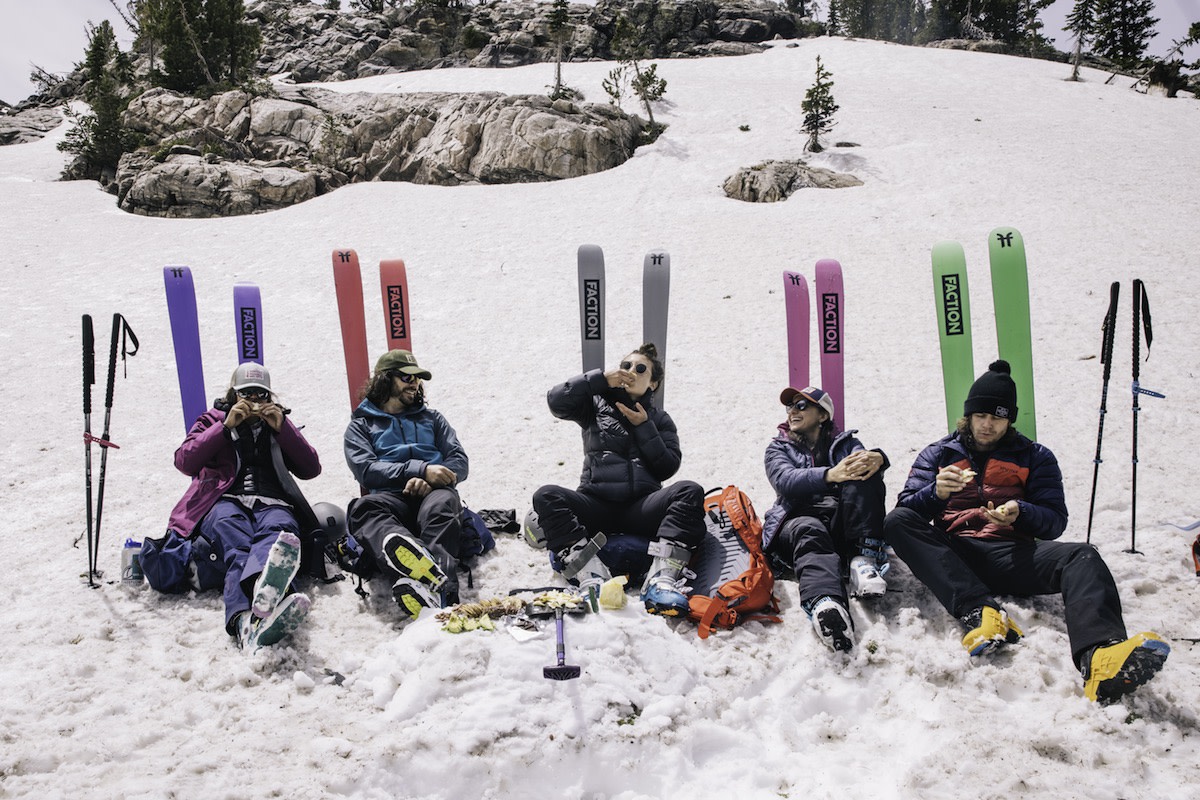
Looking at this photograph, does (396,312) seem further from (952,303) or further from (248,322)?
(952,303)

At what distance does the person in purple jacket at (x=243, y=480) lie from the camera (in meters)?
3.85

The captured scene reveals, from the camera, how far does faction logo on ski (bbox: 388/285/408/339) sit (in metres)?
6.78

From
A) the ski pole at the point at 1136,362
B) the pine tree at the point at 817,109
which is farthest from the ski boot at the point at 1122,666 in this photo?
the pine tree at the point at 817,109

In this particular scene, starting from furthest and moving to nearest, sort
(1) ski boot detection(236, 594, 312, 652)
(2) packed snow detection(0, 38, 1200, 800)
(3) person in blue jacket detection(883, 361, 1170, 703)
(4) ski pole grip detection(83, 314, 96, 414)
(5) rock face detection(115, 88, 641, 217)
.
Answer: (5) rock face detection(115, 88, 641, 217), (4) ski pole grip detection(83, 314, 96, 414), (3) person in blue jacket detection(883, 361, 1170, 703), (1) ski boot detection(236, 594, 312, 652), (2) packed snow detection(0, 38, 1200, 800)

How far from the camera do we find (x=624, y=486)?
4.53 metres

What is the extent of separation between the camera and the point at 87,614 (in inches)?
149

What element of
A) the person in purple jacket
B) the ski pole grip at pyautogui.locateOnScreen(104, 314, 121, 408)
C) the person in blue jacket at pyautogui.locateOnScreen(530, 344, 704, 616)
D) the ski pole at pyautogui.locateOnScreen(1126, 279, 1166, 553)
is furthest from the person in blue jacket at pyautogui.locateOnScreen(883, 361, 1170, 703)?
the ski pole grip at pyautogui.locateOnScreen(104, 314, 121, 408)

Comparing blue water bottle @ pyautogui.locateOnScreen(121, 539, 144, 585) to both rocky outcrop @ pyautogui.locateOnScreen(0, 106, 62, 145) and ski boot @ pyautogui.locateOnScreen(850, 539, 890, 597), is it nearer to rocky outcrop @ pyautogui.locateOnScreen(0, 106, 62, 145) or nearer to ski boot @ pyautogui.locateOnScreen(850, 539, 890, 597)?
ski boot @ pyautogui.locateOnScreen(850, 539, 890, 597)

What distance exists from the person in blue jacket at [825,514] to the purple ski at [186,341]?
15.5 ft

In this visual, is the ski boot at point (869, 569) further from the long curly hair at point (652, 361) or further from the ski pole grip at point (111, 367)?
the ski pole grip at point (111, 367)

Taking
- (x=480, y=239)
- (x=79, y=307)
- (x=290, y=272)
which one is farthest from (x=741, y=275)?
(x=79, y=307)

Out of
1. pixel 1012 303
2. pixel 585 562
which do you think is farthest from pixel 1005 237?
pixel 585 562

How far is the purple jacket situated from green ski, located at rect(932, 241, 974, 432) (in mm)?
4709

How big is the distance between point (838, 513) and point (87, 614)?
402cm
